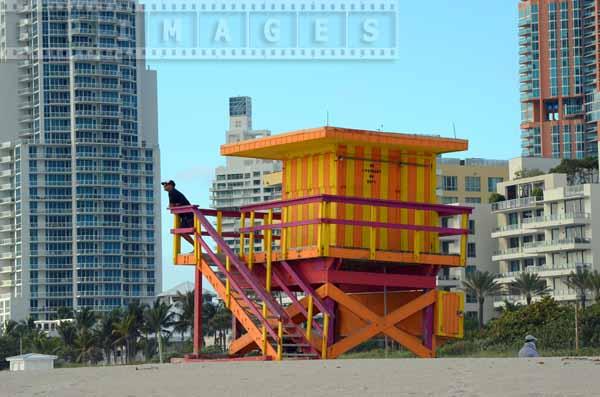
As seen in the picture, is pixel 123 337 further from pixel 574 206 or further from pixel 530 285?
pixel 574 206

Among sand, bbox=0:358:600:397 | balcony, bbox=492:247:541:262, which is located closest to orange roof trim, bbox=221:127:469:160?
sand, bbox=0:358:600:397

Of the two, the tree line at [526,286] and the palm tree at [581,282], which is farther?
the tree line at [526,286]

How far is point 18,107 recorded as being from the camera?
189 meters

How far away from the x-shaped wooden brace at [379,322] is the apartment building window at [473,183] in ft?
384

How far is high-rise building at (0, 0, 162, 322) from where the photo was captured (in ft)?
597

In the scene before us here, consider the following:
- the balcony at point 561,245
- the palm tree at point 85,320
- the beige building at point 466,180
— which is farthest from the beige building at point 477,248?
the palm tree at point 85,320

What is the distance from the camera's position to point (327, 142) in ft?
114

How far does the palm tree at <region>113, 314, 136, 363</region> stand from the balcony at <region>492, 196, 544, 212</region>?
3270 centimetres

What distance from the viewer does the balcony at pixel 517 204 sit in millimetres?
115500

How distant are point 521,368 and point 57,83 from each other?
6661 inches

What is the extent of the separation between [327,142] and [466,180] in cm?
11891

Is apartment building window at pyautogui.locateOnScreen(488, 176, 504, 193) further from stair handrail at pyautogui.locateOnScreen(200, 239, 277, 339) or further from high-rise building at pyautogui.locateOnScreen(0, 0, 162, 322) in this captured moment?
stair handrail at pyautogui.locateOnScreen(200, 239, 277, 339)

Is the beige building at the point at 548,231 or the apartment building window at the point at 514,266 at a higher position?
the beige building at the point at 548,231

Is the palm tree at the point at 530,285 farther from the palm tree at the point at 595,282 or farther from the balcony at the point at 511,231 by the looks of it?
the balcony at the point at 511,231
